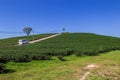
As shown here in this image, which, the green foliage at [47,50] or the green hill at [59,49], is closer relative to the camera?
the green foliage at [47,50]

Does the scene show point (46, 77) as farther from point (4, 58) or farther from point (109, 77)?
point (4, 58)

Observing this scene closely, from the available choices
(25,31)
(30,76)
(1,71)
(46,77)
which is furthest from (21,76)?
(25,31)

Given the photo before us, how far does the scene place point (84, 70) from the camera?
15195mm

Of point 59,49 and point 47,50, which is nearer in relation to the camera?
point 47,50

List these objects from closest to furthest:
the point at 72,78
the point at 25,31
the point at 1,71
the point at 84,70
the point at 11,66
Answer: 1. the point at 72,78
2. the point at 84,70
3. the point at 1,71
4. the point at 11,66
5. the point at 25,31

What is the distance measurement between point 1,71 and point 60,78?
205 inches

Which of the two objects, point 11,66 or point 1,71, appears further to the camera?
point 11,66

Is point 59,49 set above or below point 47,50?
below

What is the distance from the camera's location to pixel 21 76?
14133mm

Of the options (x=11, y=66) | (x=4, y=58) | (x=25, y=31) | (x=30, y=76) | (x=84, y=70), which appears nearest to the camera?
(x=30, y=76)

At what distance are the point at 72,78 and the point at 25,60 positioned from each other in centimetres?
1014

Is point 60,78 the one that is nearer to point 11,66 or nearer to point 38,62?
point 11,66

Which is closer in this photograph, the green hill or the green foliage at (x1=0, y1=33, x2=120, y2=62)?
the green foliage at (x1=0, y1=33, x2=120, y2=62)

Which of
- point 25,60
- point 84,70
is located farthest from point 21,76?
point 25,60
